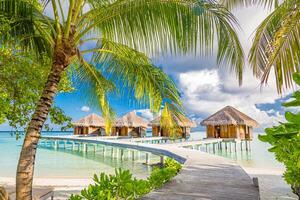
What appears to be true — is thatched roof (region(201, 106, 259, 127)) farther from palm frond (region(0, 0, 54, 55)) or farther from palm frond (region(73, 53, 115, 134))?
palm frond (region(0, 0, 54, 55))

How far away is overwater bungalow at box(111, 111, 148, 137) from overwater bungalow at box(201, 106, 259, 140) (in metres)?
8.39

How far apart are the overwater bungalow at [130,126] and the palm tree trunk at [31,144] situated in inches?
1070

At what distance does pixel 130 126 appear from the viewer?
1239 inches

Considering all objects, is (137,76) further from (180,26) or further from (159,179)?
(159,179)

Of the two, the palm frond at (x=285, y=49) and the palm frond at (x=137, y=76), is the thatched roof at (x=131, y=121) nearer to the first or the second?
the palm frond at (x=137, y=76)

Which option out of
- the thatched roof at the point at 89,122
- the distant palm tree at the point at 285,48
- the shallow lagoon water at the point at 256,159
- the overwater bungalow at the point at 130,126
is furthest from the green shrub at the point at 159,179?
the thatched roof at the point at 89,122

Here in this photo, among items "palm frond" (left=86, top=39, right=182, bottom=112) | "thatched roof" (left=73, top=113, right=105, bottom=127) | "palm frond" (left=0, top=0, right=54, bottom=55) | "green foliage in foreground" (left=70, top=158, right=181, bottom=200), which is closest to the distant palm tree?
"palm frond" (left=86, top=39, right=182, bottom=112)

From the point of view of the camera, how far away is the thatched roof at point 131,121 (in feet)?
101

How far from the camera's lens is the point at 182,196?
325cm

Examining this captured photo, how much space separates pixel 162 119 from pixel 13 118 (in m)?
2.34

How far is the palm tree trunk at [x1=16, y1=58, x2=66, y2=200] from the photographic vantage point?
11.3 feet

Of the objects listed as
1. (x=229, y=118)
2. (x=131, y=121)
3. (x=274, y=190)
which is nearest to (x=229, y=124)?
(x=229, y=118)

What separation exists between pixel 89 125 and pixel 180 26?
Answer: 29.3 meters

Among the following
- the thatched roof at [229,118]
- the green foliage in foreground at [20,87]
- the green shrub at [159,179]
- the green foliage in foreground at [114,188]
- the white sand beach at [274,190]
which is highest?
the thatched roof at [229,118]
